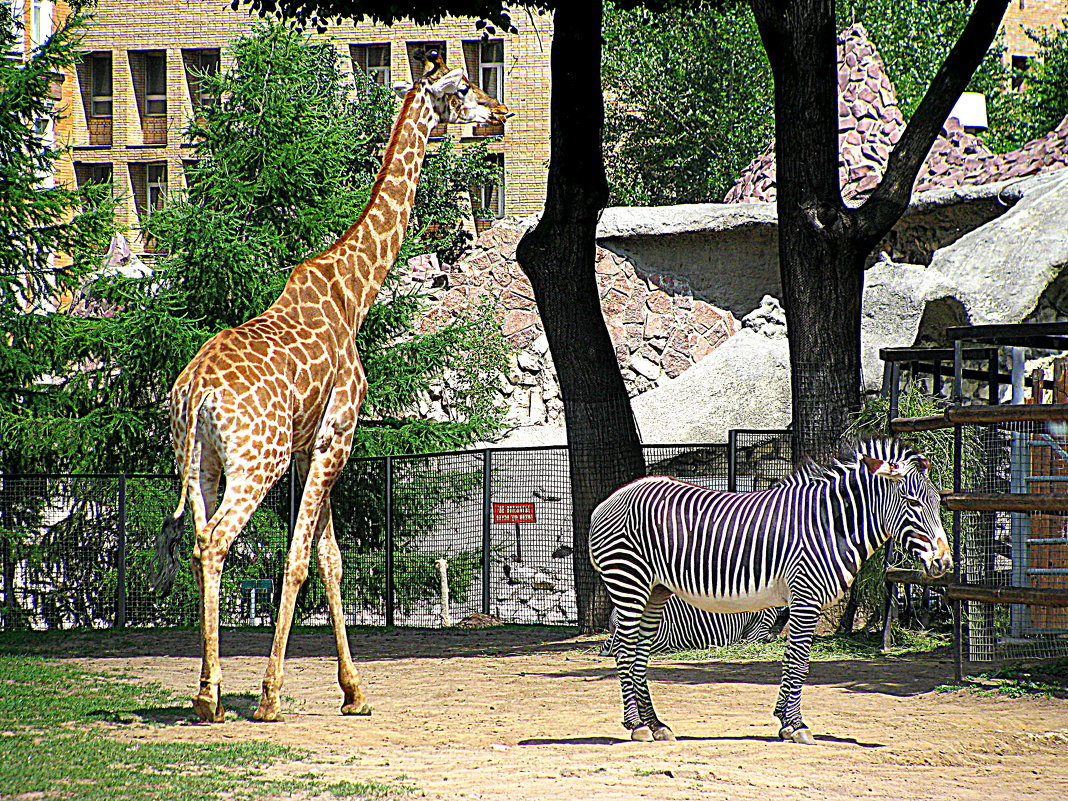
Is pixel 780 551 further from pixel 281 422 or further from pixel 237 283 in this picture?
pixel 237 283

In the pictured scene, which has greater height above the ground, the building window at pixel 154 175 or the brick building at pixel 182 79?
the brick building at pixel 182 79

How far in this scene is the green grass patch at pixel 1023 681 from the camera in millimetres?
9289

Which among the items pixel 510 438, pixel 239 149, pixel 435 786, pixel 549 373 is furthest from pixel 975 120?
pixel 435 786

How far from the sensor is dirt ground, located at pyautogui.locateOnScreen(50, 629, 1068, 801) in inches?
255

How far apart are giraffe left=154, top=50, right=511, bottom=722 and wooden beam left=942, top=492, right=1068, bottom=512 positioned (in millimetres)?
4632

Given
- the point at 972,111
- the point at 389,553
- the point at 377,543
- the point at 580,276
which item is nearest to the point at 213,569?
the point at 580,276

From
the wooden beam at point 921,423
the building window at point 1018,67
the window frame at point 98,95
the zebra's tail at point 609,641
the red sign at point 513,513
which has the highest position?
the building window at point 1018,67

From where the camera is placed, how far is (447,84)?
35.1ft

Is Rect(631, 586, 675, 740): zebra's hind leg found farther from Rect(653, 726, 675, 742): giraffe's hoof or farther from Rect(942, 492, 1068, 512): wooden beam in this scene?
Rect(942, 492, 1068, 512): wooden beam

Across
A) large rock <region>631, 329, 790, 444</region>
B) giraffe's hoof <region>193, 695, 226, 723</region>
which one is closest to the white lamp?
large rock <region>631, 329, 790, 444</region>

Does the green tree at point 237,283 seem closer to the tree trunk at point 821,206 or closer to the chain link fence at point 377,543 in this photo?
the chain link fence at point 377,543

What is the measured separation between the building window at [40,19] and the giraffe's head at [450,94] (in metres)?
27.7

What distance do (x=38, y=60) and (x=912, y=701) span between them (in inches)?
565

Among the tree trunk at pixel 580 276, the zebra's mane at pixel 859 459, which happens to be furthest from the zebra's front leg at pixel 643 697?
the tree trunk at pixel 580 276
